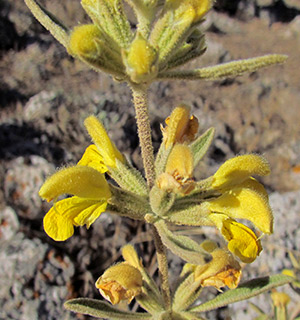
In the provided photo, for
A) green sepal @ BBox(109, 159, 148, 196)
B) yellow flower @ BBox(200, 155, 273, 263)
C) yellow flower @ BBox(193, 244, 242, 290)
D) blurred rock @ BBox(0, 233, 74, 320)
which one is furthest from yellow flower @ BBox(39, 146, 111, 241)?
blurred rock @ BBox(0, 233, 74, 320)

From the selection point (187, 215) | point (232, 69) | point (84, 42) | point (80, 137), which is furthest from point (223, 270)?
point (80, 137)

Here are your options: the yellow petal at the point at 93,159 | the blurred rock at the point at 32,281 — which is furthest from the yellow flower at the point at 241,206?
the blurred rock at the point at 32,281

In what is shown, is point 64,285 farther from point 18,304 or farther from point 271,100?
point 271,100

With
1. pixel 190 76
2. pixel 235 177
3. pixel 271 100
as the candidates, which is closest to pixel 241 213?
pixel 235 177

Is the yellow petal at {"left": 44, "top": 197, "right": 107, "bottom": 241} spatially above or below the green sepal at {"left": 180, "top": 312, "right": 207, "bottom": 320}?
above

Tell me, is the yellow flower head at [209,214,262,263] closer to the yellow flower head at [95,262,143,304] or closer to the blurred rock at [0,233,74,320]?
the yellow flower head at [95,262,143,304]

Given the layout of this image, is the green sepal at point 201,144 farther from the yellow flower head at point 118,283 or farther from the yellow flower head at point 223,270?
the yellow flower head at point 118,283
